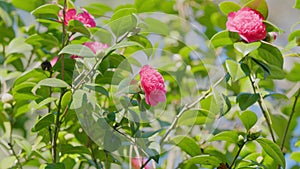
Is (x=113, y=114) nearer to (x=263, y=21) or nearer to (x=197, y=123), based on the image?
(x=197, y=123)

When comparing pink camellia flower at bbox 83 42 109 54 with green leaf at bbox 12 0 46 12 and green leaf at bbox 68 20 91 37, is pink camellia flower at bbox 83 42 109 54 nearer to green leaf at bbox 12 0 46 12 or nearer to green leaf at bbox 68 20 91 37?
green leaf at bbox 68 20 91 37

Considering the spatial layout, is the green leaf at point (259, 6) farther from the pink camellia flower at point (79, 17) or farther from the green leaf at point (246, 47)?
the pink camellia flower at point (79, 17)

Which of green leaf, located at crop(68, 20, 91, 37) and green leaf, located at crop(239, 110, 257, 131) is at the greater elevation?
green leaf, located at crop(68, 20, 91, 37)

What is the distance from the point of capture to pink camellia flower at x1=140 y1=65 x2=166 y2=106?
1144 millimetres

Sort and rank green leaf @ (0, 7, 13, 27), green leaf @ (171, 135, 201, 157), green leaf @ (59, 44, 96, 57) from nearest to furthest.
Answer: green leaf @ (59, 44, 96, 57) < green leaf @ (171, 135, 201, 157) < green leaf @ (0, 7, 13, 27)

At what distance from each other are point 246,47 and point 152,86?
24cm

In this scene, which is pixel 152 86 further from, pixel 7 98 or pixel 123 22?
pixel 7 98

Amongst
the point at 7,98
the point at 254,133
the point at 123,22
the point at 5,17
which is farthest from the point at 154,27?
the point at 5,17

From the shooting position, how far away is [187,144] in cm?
132

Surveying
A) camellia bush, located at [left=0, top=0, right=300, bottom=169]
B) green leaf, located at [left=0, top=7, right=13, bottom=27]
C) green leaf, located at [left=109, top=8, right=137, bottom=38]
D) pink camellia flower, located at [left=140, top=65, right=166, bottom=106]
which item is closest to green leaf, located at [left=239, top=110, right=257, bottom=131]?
camellia bush, located at [left=0, top=0, right=300, bottom=169]

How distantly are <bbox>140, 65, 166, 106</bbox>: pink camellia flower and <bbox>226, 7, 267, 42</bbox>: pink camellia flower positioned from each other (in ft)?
0.79

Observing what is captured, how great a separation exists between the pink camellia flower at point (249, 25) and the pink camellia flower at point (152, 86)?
0.24 metres

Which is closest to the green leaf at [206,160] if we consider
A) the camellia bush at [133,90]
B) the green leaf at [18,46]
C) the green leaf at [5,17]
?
the camellia bush at [133,90]

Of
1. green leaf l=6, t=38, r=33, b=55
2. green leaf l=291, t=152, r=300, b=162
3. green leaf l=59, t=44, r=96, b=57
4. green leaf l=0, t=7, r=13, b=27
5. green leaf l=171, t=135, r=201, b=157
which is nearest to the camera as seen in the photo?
green leaf l=59, t=44, r=96, b=57
